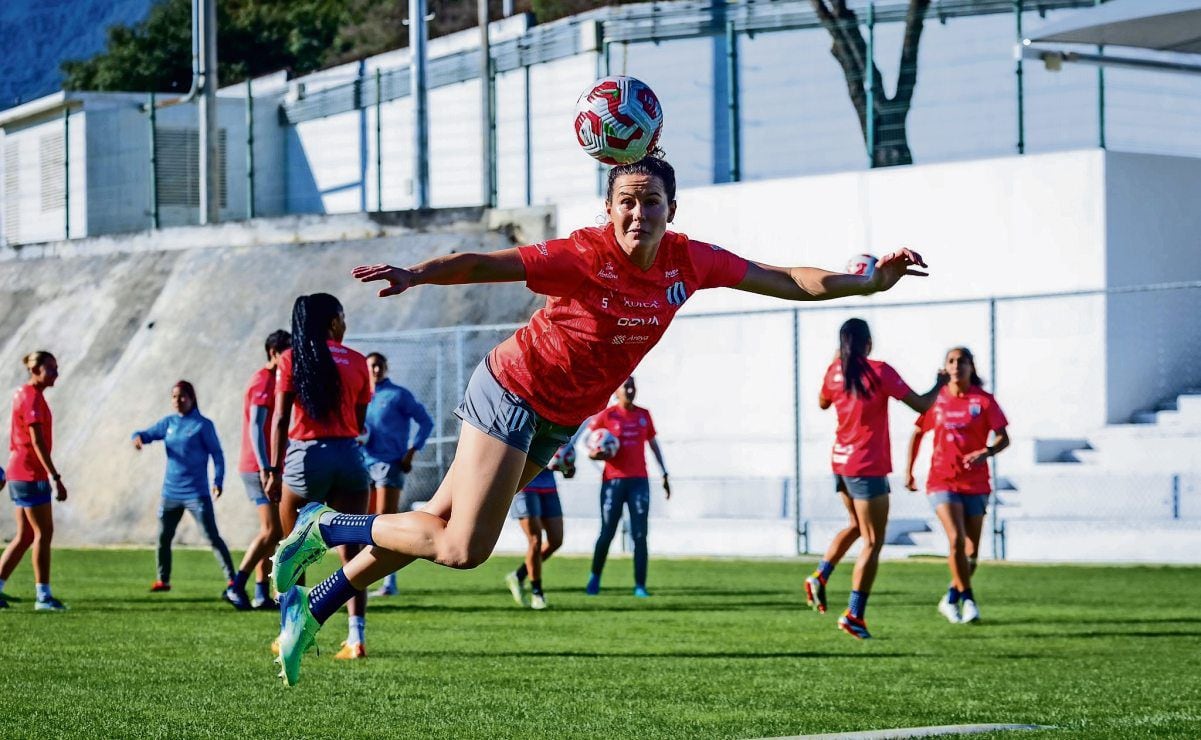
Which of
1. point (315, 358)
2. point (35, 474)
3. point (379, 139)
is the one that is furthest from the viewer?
point (379, 139)

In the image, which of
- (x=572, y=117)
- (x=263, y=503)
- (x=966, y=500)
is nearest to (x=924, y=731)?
(x=966, y=500)

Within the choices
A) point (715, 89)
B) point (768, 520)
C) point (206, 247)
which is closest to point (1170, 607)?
point (768, 520)

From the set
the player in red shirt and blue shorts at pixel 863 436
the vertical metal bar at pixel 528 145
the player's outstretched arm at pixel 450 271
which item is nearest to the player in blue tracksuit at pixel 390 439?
the player in red shirt and blue shorts at pixel 863 436

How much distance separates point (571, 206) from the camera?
27.2m

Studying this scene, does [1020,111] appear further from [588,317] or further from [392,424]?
[588,317]

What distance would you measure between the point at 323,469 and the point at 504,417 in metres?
3.60

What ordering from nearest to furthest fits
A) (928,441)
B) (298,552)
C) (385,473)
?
(298,552), (385,473), (928,441)

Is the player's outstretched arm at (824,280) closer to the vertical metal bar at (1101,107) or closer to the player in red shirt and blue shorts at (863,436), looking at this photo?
the player in red shirt and blue shorts at (863,436)

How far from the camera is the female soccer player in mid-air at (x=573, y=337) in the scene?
711 cm

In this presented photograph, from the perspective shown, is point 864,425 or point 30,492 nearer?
point 864,425

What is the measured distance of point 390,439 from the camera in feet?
49.1

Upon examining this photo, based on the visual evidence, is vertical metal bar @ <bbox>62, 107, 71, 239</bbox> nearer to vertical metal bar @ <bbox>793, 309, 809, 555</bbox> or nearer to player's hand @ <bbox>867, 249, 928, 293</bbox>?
vertical metal bar @ <bbox>793, 309, 809, 555</bbox>

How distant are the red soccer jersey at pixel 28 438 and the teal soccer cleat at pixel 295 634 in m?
6.56

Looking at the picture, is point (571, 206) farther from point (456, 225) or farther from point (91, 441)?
point (91, 441)
